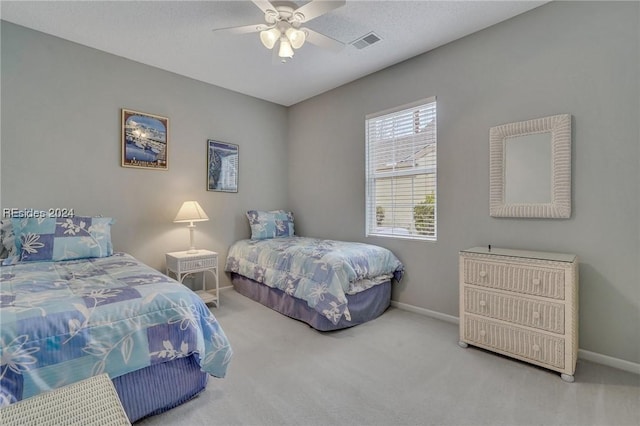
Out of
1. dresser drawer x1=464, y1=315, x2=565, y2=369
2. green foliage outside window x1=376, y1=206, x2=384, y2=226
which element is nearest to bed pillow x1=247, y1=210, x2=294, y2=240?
green foliage outside window x1=376, y1=206, x2=384, y2=226

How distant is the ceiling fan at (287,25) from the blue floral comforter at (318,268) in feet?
5.85

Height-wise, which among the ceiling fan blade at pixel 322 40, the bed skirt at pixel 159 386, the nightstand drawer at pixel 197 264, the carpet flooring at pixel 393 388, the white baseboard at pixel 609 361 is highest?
the ceiling fan blade at pixel 322 40

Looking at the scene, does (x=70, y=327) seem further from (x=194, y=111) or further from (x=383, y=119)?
(x=383, y=119)

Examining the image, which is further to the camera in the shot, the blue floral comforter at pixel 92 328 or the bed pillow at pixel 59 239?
the bed pillow at pixel 59 239

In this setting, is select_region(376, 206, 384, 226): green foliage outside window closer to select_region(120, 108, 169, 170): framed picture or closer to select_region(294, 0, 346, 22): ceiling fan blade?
select_region(294, 0, 346, 22): ceiling fan blade

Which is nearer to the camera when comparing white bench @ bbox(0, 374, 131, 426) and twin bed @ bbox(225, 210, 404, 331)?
white bench @ bbox(0, 374, 131, 426)

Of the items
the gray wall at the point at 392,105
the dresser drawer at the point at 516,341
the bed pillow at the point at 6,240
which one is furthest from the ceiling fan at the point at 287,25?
the dresser drawer at the point at 516,341

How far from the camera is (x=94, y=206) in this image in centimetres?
304

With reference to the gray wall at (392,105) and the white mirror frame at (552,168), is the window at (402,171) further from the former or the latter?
the white mirror frame at (552,168)

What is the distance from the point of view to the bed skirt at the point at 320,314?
2.78m

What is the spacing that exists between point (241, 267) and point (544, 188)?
10.4 feet

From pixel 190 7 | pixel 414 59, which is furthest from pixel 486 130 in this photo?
pixel 190 7

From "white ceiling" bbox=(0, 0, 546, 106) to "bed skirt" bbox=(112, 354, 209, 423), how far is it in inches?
91.5

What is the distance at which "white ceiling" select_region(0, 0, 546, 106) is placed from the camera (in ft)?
7.82
